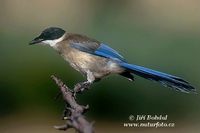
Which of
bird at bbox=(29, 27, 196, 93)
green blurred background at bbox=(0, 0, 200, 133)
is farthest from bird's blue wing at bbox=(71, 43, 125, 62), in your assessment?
green blurred background at bbox=(0, 0, 200, 133)

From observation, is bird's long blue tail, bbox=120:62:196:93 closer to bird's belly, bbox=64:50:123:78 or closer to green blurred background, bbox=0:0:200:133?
bird's belly, bbox=64:50:123:78

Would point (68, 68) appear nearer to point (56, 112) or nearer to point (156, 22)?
point (56, 112)

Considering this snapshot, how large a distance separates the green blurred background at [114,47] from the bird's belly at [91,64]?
436 mm

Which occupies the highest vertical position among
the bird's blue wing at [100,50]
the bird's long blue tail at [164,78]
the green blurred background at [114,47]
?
the green blurred background at [114,47]

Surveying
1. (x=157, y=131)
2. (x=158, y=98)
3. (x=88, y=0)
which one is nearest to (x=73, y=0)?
(x=88, y=0)

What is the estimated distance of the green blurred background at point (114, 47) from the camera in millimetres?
2527

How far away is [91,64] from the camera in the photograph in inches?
76.3

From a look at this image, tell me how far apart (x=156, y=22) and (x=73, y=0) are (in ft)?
1.82

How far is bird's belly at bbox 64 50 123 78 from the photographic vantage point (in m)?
1.92

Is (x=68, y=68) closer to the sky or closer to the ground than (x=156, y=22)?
closer to the ground

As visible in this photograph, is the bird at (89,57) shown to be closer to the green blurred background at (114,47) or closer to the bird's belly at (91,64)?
the bird's belly at (91,64)

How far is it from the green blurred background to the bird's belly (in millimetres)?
436

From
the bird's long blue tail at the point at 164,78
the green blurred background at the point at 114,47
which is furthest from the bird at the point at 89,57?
the green blurred background at the point at 114,47

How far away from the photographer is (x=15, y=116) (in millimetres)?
2844
